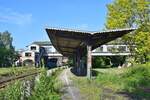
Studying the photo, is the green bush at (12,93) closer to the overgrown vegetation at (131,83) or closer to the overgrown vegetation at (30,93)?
the overgrown vegetation at (30,93)

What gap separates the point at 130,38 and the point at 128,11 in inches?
136

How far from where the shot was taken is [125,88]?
24484 mm

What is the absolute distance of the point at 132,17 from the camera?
5138cm

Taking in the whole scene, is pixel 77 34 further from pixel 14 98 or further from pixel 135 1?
pixel 14 98

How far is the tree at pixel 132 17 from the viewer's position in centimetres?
5041

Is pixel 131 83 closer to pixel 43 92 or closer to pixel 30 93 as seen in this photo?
pixel 43 92

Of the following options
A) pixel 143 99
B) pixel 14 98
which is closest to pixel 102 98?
pixel 143 99

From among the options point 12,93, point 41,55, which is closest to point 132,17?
point 12,93

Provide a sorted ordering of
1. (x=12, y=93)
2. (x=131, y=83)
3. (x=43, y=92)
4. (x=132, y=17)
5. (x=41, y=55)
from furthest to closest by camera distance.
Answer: (x=41, y=55) < (x=132, y=17) < (x=131, y=83) < (x=43, y=92) < (x=12, y=93)

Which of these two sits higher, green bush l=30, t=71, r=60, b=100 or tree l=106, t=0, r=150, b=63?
tree l=106, t=0, r=150, b=63

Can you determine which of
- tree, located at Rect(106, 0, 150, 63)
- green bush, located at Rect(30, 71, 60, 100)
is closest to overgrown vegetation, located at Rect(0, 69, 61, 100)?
green bush, located at Rect(30, 71, 60, 100)

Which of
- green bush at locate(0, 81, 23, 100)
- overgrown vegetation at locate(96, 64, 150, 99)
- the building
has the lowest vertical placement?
overgrown vegetation at locate(96, 64, 150, 99)

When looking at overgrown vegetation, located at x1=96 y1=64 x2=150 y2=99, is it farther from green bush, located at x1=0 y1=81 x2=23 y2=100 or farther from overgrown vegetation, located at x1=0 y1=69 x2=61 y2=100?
green bush, located at x1=0 y1=81 x2=23 y2=100

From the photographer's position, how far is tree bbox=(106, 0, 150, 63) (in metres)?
50.4
